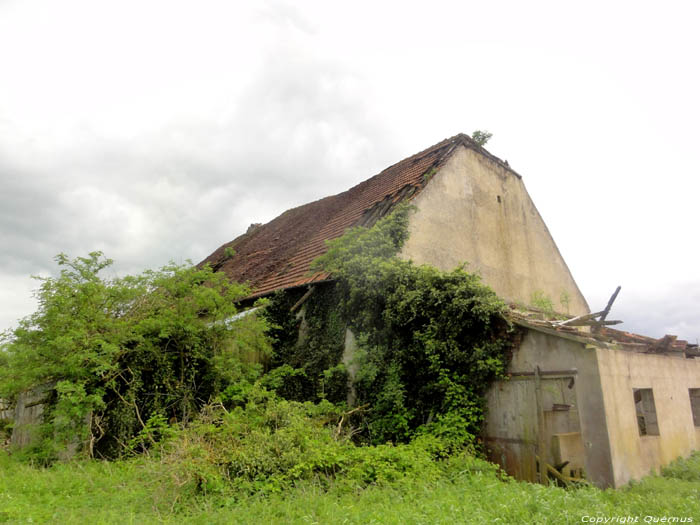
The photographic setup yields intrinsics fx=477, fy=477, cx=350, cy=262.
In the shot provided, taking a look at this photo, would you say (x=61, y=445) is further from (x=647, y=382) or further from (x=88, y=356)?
(x=647, y=382)

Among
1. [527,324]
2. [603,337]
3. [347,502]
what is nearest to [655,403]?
[603,337]

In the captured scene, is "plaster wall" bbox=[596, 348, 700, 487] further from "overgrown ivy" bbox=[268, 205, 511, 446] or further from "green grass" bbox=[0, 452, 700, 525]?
"overgrown ivy" bbox=[268, 205, 511, 446]

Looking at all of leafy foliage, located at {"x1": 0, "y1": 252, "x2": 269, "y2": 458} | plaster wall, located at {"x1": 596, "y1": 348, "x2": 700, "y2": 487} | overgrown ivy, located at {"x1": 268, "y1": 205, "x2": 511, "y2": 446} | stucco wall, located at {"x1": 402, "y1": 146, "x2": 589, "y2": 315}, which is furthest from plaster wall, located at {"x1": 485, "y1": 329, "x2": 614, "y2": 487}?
leafy foliage, located at {"x1": 0, "y1": 252, "x2": 269, "y2": 458}

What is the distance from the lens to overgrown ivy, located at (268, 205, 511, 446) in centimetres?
846

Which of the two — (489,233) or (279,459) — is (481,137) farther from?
(279,459)

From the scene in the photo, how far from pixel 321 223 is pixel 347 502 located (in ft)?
35.0

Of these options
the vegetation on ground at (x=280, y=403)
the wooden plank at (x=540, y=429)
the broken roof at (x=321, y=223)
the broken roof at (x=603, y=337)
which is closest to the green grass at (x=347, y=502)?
the vegetation on ground at (x=280, y=403)

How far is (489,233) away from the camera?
13.2m

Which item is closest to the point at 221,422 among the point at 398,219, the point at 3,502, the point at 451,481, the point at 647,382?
the point at 3,502

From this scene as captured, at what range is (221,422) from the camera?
867 centimetres

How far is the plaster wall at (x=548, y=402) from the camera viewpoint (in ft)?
23.4

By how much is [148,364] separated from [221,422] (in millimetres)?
2617

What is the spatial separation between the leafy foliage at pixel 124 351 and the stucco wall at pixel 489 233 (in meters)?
4.67

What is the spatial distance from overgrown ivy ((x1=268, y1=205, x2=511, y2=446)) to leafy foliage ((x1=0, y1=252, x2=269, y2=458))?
161cm
